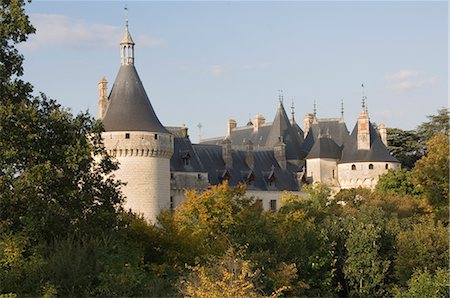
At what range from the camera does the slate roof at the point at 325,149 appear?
207 feet

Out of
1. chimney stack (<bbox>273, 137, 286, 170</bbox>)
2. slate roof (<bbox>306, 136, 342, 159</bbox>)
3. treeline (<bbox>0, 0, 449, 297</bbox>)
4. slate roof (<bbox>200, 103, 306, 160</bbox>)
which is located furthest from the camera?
slate roof (<bbox>200, 103, 306, 160</bbox>)

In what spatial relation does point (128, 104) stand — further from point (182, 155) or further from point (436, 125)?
point (436, 125)

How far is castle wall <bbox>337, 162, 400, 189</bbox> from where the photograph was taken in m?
61.4

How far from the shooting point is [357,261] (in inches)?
1518

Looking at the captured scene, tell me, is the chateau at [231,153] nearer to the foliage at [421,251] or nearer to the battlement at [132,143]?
the battlement at [132,143]

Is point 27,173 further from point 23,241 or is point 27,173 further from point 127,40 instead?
point 127,40

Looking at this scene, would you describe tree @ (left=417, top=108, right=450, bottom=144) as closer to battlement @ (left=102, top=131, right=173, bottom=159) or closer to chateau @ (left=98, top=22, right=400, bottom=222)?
chateau @ (left=98, top=22, right=400, bottom=222)

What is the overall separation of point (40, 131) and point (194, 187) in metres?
29.8

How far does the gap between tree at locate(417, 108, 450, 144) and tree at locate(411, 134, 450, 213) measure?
29.1 m

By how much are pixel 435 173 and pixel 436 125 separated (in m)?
31.9

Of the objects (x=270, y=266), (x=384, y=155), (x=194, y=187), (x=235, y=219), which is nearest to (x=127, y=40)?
(x=194, y=187)

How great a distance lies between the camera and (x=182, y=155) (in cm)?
5497

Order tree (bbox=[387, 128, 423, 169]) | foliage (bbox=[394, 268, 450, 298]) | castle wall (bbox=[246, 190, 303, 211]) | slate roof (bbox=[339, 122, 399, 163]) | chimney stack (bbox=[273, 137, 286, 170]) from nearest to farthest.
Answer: foliage (bbox=[394, 268, 450, 298]) → castle wall (bbox=[246, 190, 303, 211]) → slate roof (bbox=[339, 122, 399, 163]) → chimney stack (bbox=[273, 137, 286, 170]) → tree (bbox=[387, 128, 423, 169])

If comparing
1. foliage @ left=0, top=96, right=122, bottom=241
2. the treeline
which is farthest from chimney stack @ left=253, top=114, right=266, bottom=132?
foliage @ left=0, top=96, right=122, bottom=241
